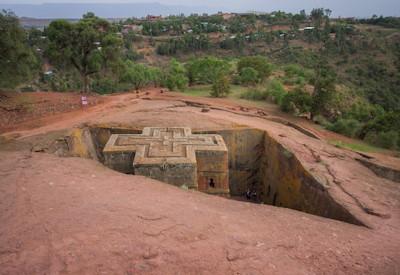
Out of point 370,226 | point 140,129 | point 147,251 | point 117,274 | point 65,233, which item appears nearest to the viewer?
point 117,274

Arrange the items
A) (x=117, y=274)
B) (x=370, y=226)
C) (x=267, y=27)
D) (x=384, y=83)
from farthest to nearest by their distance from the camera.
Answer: (x=267, y=27) < (x=384, y=83) < (x=370, y=226) < (x=117, y=274)

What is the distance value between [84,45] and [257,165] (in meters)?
12.9

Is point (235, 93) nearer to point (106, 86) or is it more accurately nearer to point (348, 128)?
point (348, 128)

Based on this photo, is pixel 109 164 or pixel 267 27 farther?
pixel 267 27

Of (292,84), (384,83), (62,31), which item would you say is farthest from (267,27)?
(62,31)

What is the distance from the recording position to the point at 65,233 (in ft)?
14.3

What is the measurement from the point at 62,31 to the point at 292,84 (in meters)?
18.0

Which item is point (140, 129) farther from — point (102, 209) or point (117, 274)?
point (117, 274)

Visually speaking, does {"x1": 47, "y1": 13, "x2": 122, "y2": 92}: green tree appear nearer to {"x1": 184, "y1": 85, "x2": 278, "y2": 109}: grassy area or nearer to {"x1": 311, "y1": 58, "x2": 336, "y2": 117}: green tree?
{"x1": 184, "y1": 85, "x2": 278, "y2": 109}: grassy area

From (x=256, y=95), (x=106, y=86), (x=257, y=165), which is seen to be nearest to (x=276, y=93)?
(x=256, y=95)

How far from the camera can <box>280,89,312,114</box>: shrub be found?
684 inches

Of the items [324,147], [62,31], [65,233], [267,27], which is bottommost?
[324,147]

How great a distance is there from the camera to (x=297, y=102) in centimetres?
1762

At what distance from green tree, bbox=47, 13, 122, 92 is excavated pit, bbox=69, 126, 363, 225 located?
836cm
